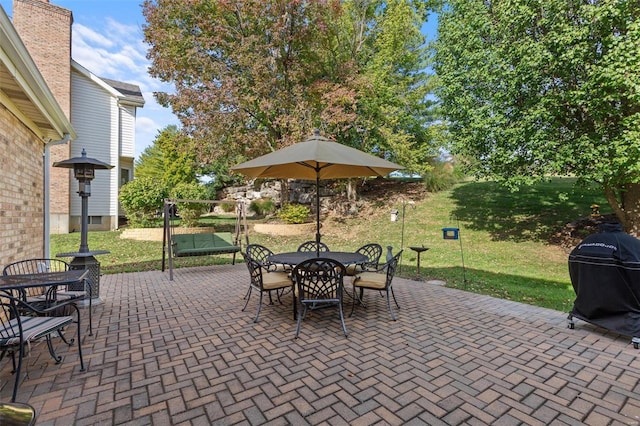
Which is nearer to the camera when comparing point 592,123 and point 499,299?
point 499,299

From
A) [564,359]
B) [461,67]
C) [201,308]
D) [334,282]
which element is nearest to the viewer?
[564,359]

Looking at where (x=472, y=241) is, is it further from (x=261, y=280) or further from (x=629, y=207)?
(x=261, y=280)

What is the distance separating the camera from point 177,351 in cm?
306

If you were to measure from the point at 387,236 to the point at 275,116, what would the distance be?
6.29 m

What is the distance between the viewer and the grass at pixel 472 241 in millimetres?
6411

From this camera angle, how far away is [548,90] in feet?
25.0

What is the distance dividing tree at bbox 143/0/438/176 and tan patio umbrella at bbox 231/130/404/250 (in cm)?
642

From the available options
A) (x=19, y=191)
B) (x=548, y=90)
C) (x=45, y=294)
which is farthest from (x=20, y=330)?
(x=548, y=90)

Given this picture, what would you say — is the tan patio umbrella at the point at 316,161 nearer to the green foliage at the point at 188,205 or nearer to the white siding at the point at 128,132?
the green foliage at the point at 188,205

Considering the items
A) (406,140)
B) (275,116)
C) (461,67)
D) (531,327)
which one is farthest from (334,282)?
(406,140)

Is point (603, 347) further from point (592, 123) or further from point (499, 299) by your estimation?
point (592, 123)

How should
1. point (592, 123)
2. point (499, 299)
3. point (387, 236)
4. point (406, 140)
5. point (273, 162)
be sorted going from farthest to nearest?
point (406, 140), point (387, 236), point (592, 123), point (499, 299), point (273, 162)

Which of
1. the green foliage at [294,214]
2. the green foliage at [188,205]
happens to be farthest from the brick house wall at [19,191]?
the green foliage at [294,214]

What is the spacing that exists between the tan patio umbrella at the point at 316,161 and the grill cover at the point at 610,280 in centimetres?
245
